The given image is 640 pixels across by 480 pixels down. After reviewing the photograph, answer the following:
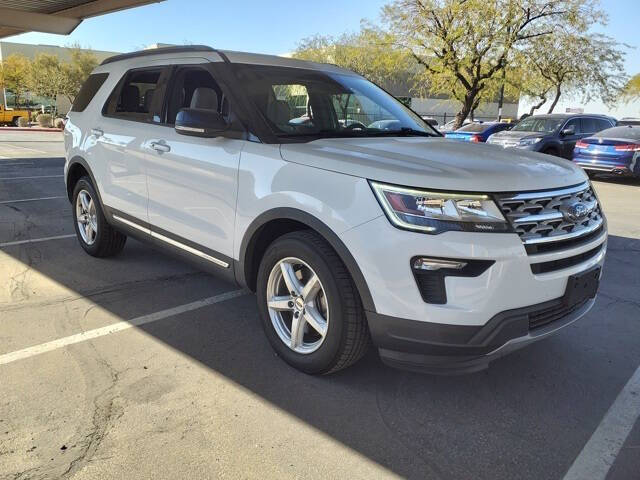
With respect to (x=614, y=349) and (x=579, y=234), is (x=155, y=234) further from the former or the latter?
(x=614, y=349)

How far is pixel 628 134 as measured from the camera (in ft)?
44.1

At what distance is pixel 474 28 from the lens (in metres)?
21.3

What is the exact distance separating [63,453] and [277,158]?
187 cm

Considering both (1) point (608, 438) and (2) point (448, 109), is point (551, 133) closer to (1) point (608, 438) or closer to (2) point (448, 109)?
(1) point (608, 438)

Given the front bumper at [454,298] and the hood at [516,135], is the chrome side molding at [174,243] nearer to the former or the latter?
the front bumper at [454,298]

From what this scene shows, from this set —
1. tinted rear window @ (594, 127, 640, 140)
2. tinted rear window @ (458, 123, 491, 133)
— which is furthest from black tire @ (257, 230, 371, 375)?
tinted rear window @ (458, 123, 491, 133)

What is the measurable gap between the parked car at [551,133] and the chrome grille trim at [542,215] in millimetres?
12036

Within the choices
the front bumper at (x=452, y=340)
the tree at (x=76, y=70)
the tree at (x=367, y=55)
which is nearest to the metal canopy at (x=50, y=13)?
the tree at (x=367, y=55)

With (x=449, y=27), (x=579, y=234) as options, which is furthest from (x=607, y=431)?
(x=449, y=27)

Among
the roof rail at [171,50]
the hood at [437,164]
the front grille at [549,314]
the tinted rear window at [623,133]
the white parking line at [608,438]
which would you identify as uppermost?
the roof rail at [171,50]

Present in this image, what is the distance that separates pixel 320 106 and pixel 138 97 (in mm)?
1788

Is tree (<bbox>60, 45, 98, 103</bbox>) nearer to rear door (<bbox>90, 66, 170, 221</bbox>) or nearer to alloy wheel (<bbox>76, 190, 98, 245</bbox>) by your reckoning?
alloy wheel (<bbox>76, 190, 98, 245</bbox>)

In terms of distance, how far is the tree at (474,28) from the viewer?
2113 cm

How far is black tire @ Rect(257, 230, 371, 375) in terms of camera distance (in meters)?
2.80
